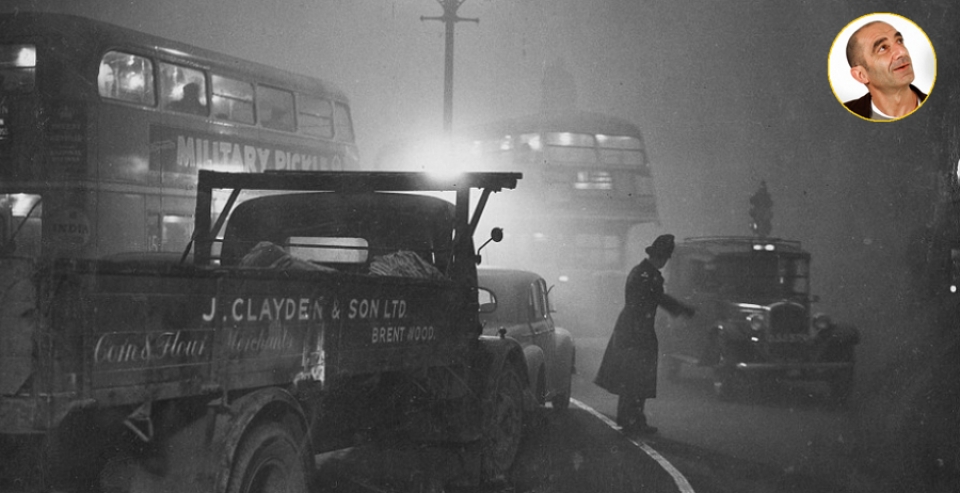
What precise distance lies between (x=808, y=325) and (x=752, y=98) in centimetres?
4543

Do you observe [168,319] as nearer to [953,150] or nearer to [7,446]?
[7,446]

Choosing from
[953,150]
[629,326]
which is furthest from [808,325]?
[953,150]

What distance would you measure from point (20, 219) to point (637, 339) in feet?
23.7

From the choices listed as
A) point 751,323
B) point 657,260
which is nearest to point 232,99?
point 657,260

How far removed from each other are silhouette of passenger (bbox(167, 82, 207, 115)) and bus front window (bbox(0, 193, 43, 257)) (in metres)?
2.10

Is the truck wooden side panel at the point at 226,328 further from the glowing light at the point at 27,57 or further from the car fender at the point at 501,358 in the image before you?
the glowing light at the point at 27,57

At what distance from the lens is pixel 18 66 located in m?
12.2

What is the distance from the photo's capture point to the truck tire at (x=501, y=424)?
6855 millimetres

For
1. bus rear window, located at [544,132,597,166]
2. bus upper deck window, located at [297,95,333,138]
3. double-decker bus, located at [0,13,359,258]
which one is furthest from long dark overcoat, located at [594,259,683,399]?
bus rear window, located at [544,132,597,166]

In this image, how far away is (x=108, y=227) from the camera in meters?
12.5

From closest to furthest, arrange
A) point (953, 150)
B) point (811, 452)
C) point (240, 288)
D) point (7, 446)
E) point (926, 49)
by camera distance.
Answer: point (7, 446)
point (240, 288)
point (811, 452)
point (926, 49)
point (953, 150)

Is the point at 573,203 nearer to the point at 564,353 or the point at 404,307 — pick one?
the point at 564,353

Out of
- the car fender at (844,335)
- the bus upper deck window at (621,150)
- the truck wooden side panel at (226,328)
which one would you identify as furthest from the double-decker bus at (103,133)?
the bus upper deck window at (621,150)

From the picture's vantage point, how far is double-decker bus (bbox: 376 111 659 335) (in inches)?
1043
